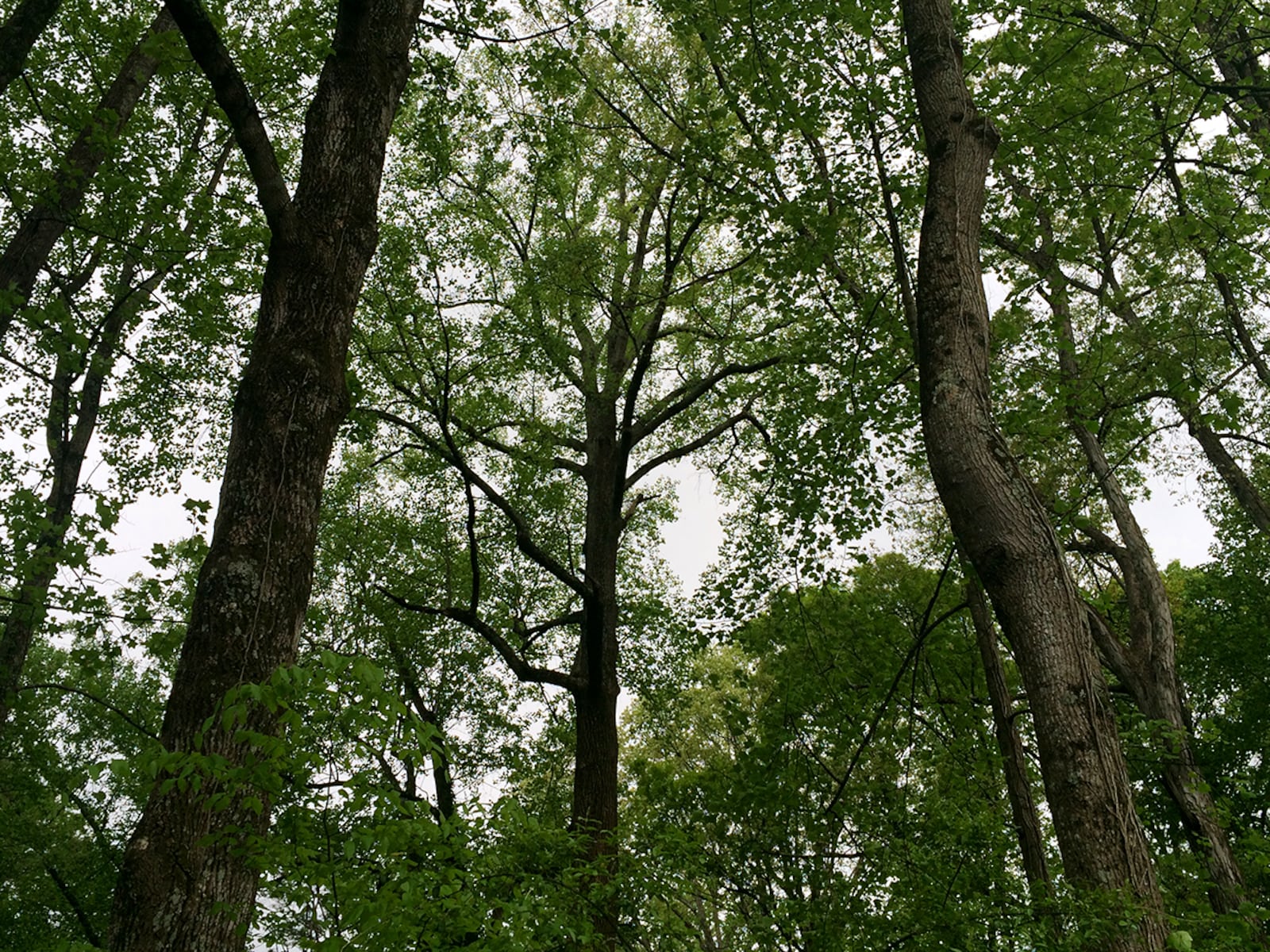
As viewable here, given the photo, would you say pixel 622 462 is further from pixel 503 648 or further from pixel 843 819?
pixel 843 819

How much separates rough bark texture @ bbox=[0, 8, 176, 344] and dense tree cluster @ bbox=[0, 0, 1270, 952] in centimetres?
6

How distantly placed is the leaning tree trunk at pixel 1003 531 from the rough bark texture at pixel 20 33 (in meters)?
5.47

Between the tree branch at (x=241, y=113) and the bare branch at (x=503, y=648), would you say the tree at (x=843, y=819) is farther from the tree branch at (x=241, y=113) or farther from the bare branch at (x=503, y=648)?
the tree branch at (x=241, y=113)

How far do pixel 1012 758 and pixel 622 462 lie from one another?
Answer: 6.09m

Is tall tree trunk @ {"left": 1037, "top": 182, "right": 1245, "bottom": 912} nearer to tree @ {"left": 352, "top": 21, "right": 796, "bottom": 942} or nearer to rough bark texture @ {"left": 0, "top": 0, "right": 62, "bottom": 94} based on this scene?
tree @ {"left": 352, "top": 21, "right": 796, "bottom": 942}

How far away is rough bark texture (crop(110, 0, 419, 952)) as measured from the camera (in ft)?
9.25

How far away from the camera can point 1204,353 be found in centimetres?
1110

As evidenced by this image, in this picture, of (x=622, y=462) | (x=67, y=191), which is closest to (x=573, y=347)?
(x=622, y=462)

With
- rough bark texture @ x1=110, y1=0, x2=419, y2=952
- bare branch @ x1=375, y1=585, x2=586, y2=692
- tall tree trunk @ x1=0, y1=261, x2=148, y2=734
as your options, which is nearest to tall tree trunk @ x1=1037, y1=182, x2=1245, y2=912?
bare branch @ x1=375, y1=585, x2=586, y2=692

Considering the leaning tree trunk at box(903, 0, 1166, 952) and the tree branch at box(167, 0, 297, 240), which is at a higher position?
the tree branch at box(167, 0, 297, 240)

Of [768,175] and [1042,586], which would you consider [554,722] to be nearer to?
[768,175]

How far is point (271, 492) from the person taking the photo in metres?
3.58

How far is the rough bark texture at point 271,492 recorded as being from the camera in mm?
2818

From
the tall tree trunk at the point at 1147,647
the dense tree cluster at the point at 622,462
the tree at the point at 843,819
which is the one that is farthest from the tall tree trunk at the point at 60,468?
the tall tree trunk at the point at 1147,647
